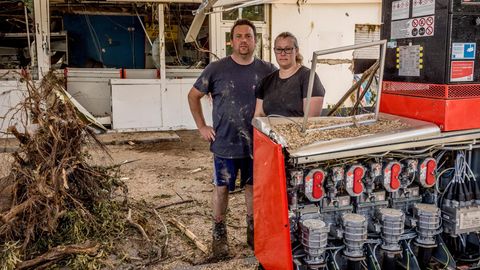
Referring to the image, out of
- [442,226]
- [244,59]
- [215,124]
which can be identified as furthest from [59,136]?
[442,226]

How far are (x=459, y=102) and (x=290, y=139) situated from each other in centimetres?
95

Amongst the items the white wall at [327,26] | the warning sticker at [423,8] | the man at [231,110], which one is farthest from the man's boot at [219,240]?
the white wall at [327,26]

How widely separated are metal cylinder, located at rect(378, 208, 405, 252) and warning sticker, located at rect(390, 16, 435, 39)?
1008 millimetres

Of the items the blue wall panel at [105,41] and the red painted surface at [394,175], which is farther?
the blue wall panel at [105,41]

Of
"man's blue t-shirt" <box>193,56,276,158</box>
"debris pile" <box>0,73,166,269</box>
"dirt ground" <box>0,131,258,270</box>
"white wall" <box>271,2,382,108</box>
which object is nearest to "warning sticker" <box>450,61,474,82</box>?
"man's blue t-shirt" <box>193,56,276,158</box>

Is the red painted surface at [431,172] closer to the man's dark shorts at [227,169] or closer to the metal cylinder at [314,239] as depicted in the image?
the metal cylinder at [314,239]

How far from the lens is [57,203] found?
11.1 feet

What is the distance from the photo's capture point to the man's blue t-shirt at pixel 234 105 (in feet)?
10.9

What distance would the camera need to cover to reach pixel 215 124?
339 cm

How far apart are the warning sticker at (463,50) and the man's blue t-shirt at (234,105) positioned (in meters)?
1.38

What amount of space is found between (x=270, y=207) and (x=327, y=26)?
286 inches

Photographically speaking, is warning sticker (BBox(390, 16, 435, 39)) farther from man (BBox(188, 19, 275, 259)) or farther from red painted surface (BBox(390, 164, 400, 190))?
man (BBox(188, 19, 275, 259))

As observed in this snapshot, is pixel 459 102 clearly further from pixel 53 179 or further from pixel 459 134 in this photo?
pixel 53 179

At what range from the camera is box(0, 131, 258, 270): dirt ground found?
3.42 meters
